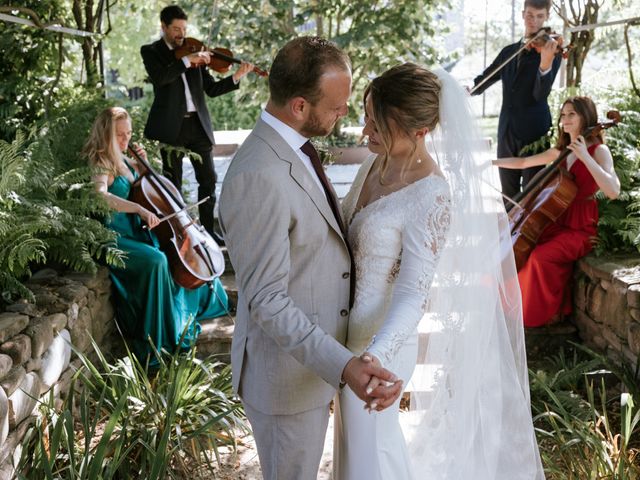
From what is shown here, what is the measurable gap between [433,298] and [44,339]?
5.80 feet

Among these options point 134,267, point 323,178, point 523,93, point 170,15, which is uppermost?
point 170,15

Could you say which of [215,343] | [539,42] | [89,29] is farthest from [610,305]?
[89,29]

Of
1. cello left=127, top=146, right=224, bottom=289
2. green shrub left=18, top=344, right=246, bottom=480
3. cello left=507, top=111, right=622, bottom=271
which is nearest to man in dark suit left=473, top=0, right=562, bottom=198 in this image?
cello left=507, top=111, right=622, bottom=271

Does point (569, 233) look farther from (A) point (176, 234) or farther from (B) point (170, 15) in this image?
(B) point (170, 15)

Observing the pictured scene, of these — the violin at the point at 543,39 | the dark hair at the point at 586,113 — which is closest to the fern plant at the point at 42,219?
the dark hair at the point at 586,113

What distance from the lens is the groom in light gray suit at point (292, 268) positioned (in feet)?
6.27

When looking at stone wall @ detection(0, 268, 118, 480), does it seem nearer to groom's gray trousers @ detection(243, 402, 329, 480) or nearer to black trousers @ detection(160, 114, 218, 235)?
groom's gray trousers @ detection(243, 402, 329, 480)

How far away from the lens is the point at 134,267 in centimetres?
452

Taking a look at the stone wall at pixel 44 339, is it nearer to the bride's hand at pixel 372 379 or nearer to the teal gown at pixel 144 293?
the teal gown at pixel 144 293

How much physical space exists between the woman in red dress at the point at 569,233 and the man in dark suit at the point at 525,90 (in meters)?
0.58

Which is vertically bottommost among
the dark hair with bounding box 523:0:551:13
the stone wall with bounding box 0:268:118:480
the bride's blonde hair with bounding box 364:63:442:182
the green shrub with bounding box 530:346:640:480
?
the green shrub with bounding box 530:346:640:480

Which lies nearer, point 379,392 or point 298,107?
point 379,392

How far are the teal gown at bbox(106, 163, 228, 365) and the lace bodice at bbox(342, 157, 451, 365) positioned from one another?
2.29m

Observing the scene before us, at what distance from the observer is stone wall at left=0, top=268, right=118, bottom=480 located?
2.93 metres
